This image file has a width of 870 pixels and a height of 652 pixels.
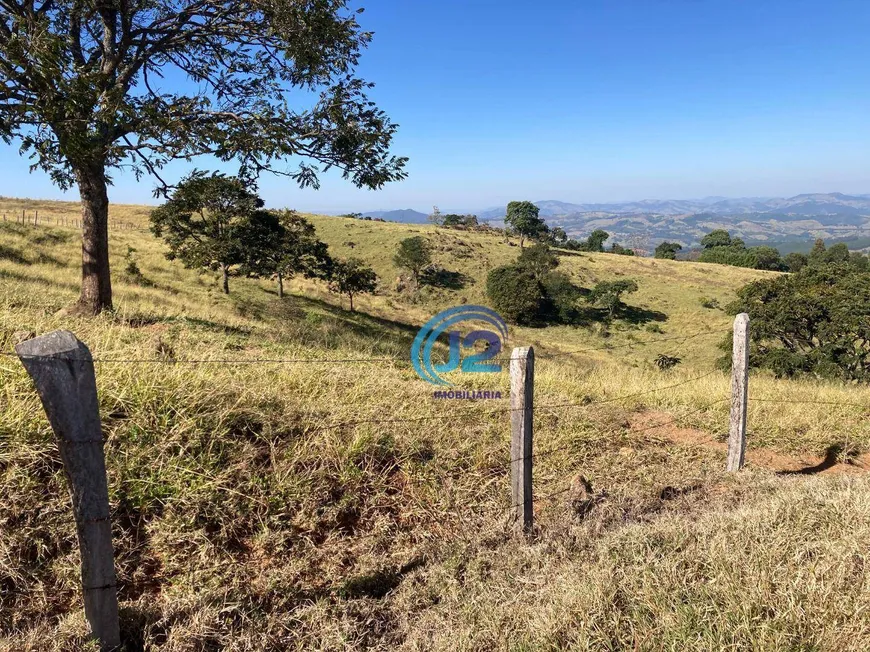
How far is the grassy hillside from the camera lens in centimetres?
251

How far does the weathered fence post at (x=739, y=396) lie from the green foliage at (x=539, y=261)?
34.9 m

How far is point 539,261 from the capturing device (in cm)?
4238

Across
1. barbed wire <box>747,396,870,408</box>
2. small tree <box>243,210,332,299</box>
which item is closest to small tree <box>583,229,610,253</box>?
small tree <box>243,210,332,299</box>

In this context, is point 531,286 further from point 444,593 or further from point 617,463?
point 444,593

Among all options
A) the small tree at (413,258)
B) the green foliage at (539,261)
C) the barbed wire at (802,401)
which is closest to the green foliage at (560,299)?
the green foliage at (539,261)

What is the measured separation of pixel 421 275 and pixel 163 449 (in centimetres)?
3658

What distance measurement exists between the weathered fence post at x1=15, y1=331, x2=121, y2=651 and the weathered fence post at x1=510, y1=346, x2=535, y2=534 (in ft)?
8.26

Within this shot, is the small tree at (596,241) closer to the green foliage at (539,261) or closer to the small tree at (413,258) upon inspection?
the green foliage at (539,261)

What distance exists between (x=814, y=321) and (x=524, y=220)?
152 feet

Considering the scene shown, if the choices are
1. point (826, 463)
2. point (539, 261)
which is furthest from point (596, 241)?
point (826, 463)

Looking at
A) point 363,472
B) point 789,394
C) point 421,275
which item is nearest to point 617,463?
point 363,472

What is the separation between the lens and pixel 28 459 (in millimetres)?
3158

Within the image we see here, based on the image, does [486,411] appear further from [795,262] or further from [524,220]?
[795,262]

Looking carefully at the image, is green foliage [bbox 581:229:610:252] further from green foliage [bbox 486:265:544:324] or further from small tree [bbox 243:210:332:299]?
small tree [bbox 243:210:332:299]
